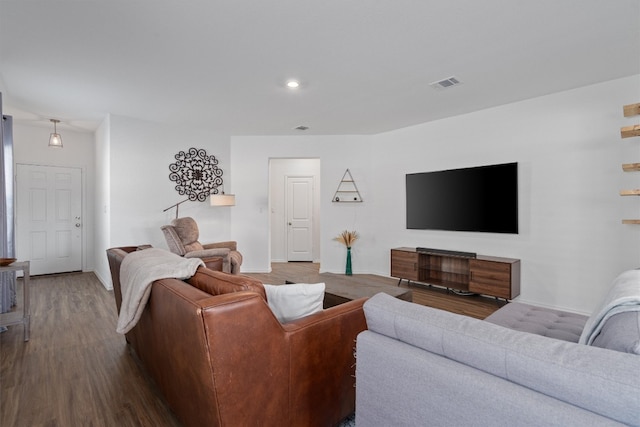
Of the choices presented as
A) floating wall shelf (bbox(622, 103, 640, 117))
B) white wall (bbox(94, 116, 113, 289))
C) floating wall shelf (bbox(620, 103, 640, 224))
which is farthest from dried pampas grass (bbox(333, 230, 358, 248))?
floating wall shelf (bbox(622, 103, 640, 117))

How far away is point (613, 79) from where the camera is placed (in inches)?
127

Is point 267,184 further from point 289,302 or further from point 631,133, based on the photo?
point 631,133

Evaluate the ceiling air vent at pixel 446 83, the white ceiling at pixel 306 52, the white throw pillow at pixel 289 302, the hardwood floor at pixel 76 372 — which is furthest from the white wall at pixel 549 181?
the white throw pillow at pixel 289 302

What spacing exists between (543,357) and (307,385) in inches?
38.3

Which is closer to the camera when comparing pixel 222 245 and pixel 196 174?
pixel 222 245

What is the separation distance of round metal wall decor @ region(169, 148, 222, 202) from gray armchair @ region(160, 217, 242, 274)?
→ 2.98 feet

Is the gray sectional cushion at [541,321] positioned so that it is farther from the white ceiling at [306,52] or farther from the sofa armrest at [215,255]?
the sofa armrest at [215,255]

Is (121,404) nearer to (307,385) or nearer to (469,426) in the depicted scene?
(307,385)

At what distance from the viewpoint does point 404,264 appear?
4695 mm

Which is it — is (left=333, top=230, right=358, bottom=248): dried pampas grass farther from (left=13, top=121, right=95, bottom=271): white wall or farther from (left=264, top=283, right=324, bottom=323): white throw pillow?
(left=13, top=121, right=95, bottom=271): white wall

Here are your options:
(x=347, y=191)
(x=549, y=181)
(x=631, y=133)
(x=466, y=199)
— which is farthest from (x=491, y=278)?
(x=347, y=191)

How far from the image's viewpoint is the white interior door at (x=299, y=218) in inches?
285

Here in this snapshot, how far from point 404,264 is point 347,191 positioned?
1.72 m

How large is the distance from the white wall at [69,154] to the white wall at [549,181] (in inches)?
209
